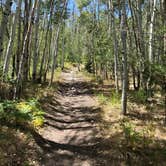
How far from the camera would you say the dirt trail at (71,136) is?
27.0 feet

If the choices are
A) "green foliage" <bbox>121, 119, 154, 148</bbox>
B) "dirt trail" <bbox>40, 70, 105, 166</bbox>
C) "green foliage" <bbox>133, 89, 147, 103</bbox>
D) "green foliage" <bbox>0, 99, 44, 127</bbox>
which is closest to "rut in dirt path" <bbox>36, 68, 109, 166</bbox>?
"dirt trail" <bbox>40, 70, 105, 166</bbox>

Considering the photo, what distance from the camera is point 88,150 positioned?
890 centimetres

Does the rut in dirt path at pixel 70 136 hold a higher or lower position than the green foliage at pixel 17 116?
lower

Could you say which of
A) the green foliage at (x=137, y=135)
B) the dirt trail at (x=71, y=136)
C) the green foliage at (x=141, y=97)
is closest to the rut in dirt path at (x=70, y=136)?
the dirt trail at (x=71, y=136)

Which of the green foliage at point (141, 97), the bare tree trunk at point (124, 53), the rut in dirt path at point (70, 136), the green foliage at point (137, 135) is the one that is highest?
the bare tree trunk at point (124, 53)

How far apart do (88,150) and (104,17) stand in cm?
2717

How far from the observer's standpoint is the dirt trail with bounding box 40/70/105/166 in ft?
27.0

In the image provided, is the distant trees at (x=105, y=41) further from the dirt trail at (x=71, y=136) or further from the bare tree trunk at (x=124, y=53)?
the dirt trail at (x=71, y=136)

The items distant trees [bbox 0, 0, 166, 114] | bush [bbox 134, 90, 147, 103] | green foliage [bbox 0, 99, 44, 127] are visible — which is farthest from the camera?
bush [bbox 134, 90, 147, 103]

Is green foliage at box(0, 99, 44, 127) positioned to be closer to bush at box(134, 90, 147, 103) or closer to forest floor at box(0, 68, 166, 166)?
forest floor at box(0, 68, 166, 166)

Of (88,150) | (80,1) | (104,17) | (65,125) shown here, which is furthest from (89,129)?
(80,1)

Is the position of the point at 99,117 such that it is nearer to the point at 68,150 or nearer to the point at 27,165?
the point at 68,150

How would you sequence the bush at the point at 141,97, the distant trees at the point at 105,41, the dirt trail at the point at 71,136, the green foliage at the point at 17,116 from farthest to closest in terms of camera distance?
the bush at the point at 141,97 → the distant trees at the point at 105,41 → the green foliage at the point at 17,116 → the dirt trail at the point at 71,136

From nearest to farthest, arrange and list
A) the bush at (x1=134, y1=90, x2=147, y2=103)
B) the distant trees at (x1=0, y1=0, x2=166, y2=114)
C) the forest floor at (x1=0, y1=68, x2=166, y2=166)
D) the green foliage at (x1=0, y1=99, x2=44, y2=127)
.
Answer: the forest floor at (x1=0, y1=68, x2=166, y2=166) < the green foliage at (x1=0, y1=99, x2=44, y2=127) < the distant trees at (x1=0, y1=0, x2=166, y2=114) < the bush at (x1=134, y1=90, x2=147, y2=103)
